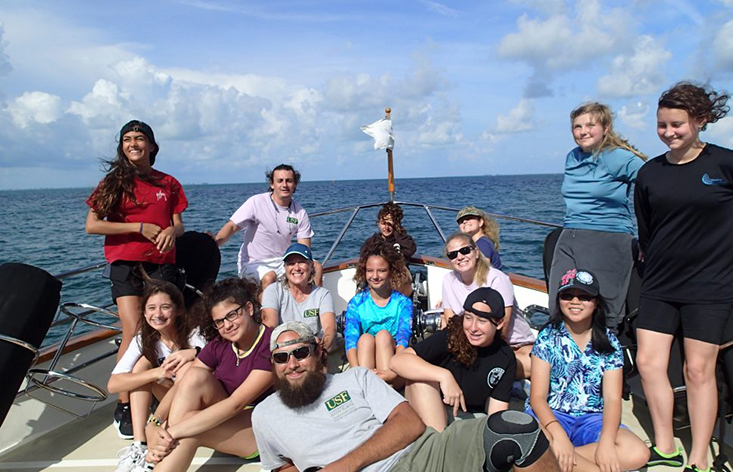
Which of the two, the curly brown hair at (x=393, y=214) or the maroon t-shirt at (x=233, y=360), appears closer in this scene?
the maroon t-shirt at (x=233, y=360)

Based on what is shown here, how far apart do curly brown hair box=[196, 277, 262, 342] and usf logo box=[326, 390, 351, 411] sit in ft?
2.04

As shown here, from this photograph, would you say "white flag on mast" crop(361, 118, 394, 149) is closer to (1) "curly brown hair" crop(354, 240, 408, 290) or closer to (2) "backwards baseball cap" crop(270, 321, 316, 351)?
(1) "curly brown hair" crop(354, 240, 408, 290)

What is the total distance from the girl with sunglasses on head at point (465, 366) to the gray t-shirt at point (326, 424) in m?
0.33

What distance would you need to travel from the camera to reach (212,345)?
93.0 inches

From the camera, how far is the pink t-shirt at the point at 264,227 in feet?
A: 11.9

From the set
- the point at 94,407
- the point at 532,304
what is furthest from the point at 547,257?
the point at 94,407

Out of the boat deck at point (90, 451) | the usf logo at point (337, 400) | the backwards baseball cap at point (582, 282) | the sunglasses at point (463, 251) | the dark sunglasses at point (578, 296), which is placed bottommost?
the boat deck at point (90, 451)

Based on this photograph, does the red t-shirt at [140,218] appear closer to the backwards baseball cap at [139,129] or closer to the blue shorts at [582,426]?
the backwards baseball cap at [139,129]

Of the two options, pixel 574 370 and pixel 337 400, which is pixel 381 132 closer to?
pixel 574 370

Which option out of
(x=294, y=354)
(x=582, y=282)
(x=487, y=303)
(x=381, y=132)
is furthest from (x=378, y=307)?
(x=381, y=132)

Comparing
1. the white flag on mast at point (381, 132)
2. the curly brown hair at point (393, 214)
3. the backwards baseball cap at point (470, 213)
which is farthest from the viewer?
the white flag on mast at point (381, 132)

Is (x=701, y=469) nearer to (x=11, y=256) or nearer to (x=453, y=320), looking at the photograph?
(x=453, y=320)

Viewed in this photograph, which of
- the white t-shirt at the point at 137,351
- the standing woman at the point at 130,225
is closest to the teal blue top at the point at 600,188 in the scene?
the white t-shirt at the point at 137,351

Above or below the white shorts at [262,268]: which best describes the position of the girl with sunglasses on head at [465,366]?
below
